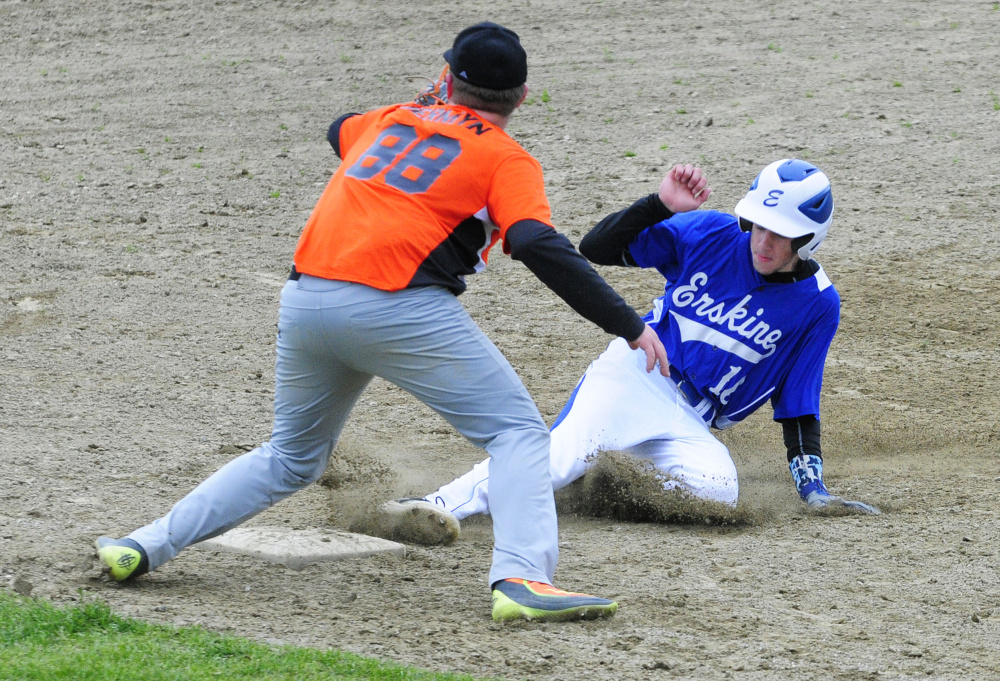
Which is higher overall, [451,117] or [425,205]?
[451,117]

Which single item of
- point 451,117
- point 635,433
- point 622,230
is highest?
point 451,117

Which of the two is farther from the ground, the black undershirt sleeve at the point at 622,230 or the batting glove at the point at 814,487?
the black undershirt sleeve at the point at 622,230

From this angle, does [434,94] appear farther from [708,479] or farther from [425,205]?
[708,479]

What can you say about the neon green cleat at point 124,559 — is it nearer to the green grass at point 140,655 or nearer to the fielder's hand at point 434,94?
the green grass at point 140,655

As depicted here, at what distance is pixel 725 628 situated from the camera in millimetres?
3908

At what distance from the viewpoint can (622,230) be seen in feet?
16.9

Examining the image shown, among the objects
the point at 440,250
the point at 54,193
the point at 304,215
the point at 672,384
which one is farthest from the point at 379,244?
the point at 54,193

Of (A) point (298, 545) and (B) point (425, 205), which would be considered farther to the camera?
(A) point (298, 545)

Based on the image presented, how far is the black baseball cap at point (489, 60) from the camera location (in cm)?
382

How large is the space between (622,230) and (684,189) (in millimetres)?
651

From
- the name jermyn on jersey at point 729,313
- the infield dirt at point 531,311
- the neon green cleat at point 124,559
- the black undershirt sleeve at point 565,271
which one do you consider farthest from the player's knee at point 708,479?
the neon green cleat at point 124,559

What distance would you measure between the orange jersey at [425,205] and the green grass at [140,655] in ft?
3.68

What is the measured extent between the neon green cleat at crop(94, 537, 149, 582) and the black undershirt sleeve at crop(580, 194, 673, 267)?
2223 millimetres

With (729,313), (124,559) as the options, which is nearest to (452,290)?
(124,559)
